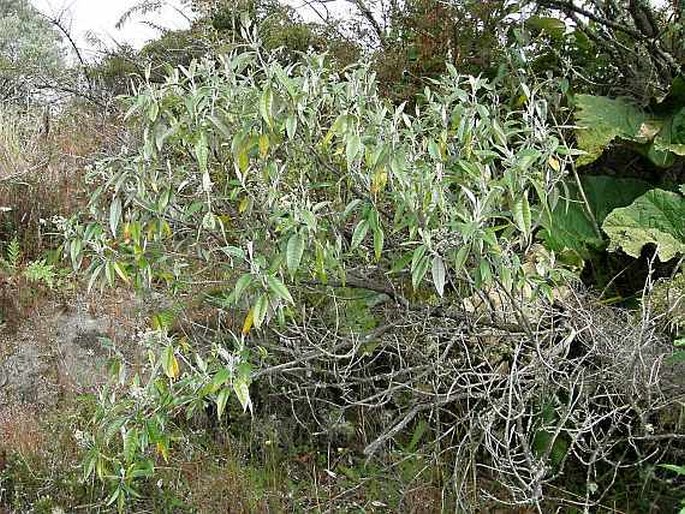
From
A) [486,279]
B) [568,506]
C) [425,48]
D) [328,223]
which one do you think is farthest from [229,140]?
[568,506]

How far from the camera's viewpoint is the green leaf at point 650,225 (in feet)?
10.1

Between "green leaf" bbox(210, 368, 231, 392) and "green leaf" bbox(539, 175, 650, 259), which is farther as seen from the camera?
"green leaf" bbox(539, 175, 650, 259)

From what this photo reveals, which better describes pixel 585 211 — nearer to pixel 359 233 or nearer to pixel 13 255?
pixel 359 233

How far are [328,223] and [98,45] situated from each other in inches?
215

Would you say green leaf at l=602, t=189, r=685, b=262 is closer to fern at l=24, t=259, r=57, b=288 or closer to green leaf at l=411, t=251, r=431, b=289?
green leaf at l=411, t=251, r=431, b=289

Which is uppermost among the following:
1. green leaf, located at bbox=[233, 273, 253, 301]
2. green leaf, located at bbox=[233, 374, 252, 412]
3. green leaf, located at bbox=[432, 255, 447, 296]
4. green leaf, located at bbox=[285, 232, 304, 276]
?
green leaf, located at bbox=[285, 232, 304, 276]

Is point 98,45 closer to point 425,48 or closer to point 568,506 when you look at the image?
point 425,48

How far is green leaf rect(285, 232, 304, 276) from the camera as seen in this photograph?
2014 mm

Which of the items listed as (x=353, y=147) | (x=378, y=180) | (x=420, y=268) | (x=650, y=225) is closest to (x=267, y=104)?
(x=353, y=147)

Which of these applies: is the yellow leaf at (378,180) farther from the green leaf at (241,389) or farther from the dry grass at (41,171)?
the dry grass at (41,171)

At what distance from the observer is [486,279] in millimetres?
2129

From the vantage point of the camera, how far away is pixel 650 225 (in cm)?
315

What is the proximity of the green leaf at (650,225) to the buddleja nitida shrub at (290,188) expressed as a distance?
2.64 ft

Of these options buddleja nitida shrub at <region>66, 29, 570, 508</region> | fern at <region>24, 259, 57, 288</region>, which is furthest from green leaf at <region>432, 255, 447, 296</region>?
fern at <region>24, 259, 57, 288</region>
